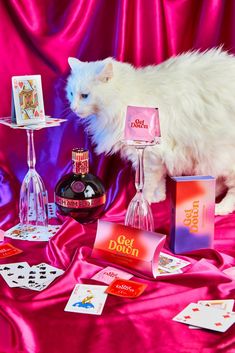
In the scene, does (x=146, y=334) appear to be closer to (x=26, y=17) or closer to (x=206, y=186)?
(x=206, y=186)

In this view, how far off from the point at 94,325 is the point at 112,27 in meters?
1.42

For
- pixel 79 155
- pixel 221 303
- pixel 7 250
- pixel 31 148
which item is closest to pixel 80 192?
pixel 79 155

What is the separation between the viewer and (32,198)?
1963 mm

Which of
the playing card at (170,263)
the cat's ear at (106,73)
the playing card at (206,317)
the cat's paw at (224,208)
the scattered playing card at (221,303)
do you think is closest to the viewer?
the playing card at (206,317)

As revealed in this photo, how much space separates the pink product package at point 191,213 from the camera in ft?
5.69

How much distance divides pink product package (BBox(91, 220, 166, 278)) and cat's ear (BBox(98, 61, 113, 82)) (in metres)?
0.61

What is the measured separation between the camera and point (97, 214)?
2.07m

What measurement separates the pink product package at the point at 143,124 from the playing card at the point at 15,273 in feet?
1.91

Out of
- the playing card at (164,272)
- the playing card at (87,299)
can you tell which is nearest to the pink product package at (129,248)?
the playing card at (164,272)

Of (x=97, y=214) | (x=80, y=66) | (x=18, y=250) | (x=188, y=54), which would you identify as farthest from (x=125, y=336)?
(x=188, y=54)

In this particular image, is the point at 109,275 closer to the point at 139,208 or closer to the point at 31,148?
the point at 139,208

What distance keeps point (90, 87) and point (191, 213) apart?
649 millimetres

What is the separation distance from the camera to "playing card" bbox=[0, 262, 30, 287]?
61.5 inches

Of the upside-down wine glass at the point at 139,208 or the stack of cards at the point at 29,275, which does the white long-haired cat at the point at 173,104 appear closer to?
the upside-down wine glass at the point at 139,208
